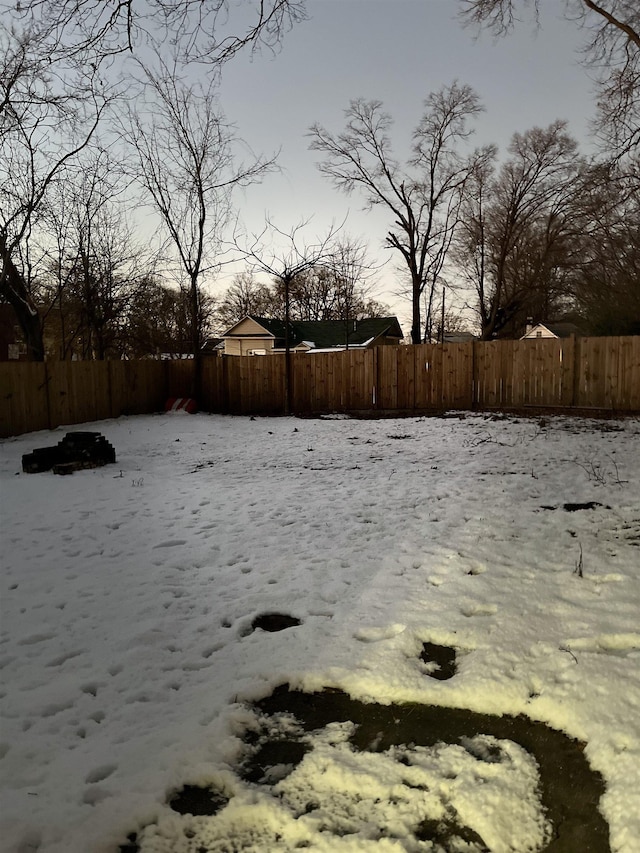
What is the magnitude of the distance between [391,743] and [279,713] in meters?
0.50

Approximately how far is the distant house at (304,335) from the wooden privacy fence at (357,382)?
1991 centimetres

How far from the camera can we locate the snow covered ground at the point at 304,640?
1.80 metres

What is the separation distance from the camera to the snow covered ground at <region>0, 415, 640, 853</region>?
1798 millimetres

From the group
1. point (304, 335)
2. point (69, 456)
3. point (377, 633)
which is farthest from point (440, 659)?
point (304, 335)

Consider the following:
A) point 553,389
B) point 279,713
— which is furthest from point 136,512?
point 553,389

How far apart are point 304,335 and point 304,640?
34958mm

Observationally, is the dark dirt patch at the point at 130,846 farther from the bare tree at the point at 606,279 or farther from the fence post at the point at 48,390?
the bare tree at the point at 606,279

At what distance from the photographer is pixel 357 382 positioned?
15.4m

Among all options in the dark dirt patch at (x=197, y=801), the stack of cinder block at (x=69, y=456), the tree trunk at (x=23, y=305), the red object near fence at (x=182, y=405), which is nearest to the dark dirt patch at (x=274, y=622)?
the dark dirt patch at (x=197, y=801)

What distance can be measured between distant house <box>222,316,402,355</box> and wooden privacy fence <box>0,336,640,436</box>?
19907 mm

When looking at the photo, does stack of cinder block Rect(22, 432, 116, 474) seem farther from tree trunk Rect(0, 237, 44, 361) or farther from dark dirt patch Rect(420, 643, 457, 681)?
tree trunk Rect(0, 237, 44, 361)

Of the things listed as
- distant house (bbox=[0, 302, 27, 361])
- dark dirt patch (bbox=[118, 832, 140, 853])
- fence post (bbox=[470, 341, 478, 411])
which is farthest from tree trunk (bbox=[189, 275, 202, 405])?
distant house (bbox=[0, 302, 27, 361])

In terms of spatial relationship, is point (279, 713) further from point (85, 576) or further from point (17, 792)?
point (85, 576)

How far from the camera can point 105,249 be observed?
59.4 ft
